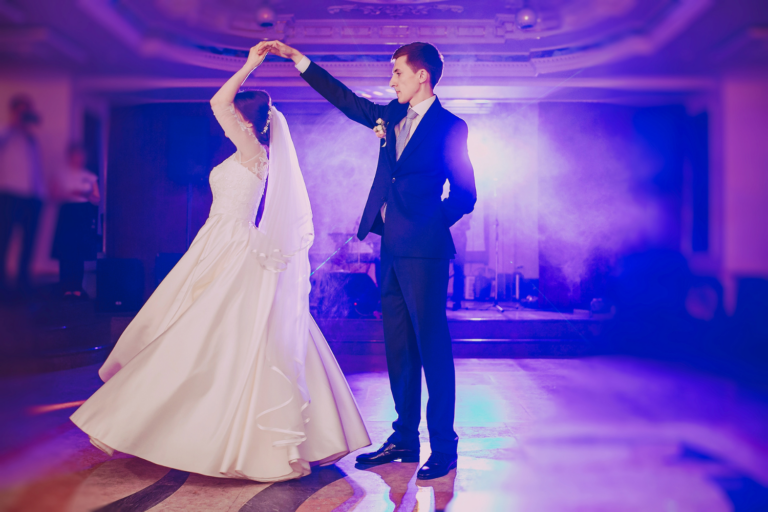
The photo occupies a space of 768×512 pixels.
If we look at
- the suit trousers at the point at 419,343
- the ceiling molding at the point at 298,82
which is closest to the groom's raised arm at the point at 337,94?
the suit trousers at the point at 419,343

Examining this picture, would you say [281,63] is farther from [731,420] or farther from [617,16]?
[731,420]

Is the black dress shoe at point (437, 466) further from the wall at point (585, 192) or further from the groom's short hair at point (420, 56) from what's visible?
the wall at point (585, 192)

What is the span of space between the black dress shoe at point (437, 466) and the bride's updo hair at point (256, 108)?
4.57 feet

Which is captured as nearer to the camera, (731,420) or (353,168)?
(731,420)

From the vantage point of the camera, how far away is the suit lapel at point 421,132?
5.52ft

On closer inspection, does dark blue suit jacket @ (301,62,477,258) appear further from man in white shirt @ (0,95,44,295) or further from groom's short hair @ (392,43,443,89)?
man in white shirt @ (0,95,44,295)

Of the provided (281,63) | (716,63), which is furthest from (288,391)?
(281,63)

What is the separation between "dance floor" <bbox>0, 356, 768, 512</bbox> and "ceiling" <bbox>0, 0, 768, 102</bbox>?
3215mm

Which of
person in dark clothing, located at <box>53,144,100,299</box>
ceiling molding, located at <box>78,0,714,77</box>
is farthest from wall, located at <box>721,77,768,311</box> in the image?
person in dark clothing, located at <box>53,144,100,299</box>

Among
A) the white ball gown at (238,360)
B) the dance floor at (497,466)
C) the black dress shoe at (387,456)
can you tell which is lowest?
the dance floor at (497,466)

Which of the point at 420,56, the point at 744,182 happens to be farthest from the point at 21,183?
the point at 744,182

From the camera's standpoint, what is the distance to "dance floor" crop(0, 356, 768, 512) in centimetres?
138

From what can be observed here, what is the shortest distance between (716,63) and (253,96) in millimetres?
4147

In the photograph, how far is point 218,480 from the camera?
4.93 ft
